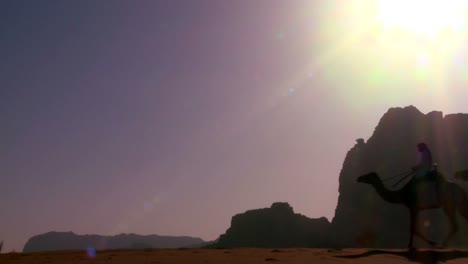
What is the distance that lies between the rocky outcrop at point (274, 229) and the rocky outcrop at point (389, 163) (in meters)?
6.37

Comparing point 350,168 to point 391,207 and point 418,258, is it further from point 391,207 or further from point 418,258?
point 418,258

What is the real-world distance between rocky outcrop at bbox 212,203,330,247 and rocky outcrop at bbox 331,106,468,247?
20.9ft

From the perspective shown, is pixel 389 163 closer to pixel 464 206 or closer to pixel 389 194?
pixel 464 206

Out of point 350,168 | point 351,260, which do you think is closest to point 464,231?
point 350,168

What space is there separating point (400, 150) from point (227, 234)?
175 ft

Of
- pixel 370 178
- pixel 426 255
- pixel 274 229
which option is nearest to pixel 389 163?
pixel 274 229

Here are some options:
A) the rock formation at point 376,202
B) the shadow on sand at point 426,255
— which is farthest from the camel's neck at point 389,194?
the rock formation at point 376,202

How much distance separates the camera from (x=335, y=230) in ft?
397

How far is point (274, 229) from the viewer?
134125mm

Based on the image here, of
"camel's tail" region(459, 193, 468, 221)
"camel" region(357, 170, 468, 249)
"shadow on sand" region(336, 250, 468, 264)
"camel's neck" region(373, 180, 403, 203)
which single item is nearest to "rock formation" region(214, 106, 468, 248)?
"camel's tail" region(459, 193, 468, 221)

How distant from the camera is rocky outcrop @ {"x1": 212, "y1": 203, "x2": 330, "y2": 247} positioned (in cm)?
12625

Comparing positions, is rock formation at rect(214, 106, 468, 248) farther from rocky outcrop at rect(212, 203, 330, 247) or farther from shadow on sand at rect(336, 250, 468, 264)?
shadow on sand at rect(336, 250, 468, 264)

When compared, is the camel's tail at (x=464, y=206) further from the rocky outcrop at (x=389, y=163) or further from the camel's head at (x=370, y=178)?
the rocky outcrop at (x=389, y=163)

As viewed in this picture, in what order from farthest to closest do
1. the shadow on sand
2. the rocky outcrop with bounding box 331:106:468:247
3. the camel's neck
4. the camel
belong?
the rocky outcrop with bounding box 331:106:468:247 → the camel's neck → the camel → the shadow on sand
